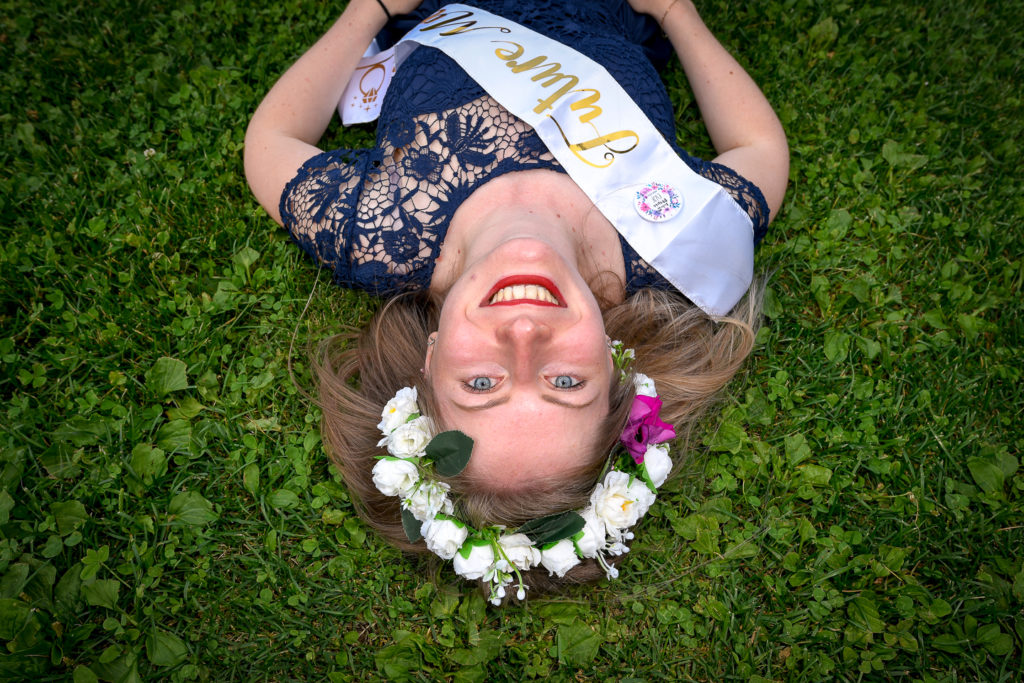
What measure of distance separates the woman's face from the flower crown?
0.11 m

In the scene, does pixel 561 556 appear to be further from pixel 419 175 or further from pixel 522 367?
pixel 419 175

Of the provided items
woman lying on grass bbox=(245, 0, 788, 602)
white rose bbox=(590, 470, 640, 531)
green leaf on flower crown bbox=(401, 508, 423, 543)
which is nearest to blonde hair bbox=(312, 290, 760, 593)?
woman lying on grass bbox=(245, 0, 788, 602)

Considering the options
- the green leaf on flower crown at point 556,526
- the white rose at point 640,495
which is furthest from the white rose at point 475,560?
the white rose at point 640,495

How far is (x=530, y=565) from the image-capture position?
218 cm

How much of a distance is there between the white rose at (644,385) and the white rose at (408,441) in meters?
0.78

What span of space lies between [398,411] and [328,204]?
895mm

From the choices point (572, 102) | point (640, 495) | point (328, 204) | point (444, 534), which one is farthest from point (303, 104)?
point (640, 495)

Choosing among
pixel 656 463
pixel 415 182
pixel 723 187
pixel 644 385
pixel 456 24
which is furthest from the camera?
pixel 456 24

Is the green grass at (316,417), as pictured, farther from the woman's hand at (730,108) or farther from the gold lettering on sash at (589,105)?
the gold lettering on sash at (589,105)

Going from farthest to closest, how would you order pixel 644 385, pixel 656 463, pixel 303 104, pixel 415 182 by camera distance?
pixel 303 104
pixel 415 182
pixel 644 385
pixel 656 463

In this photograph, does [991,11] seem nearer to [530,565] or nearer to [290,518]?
[530,565]

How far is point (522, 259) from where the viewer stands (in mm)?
2117

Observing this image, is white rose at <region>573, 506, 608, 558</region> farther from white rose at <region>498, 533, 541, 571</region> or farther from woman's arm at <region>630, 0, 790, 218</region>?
woman's arm at <region>630, 0, 790, 218</region>

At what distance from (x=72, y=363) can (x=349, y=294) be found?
3.64ft
